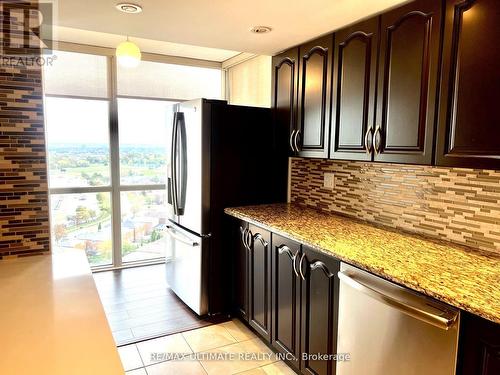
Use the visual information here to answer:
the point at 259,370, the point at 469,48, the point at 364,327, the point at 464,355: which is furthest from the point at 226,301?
the point at 469,48

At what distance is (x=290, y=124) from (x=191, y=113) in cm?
83

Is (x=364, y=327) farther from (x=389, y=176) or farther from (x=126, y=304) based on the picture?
(x=126, y=304)

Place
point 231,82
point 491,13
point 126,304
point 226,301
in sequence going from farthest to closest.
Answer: point 231,82
point 126,304
point 226,301
point 491,13

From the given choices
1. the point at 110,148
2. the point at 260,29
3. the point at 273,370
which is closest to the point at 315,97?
the point at 260,29

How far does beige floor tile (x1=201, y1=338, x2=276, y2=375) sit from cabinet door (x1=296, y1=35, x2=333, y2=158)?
147cm

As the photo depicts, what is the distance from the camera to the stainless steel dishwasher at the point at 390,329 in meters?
1.32

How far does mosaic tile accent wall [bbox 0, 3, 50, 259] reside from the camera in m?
1.67

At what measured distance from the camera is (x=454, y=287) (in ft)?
4.40

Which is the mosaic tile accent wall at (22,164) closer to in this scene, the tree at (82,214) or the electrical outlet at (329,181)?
the electrical outlet at (329,181)

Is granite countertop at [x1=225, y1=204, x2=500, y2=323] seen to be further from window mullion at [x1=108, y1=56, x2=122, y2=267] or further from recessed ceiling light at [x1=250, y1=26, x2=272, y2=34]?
window mullion at [x1=108, y1=56, x2=122, y2=267]

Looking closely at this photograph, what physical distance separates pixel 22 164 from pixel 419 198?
220 cm

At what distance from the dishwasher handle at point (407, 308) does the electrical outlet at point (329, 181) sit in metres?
1.12

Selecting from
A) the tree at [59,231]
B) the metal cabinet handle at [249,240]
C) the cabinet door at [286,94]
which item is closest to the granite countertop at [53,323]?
the metal cabinet handle at [249,240]

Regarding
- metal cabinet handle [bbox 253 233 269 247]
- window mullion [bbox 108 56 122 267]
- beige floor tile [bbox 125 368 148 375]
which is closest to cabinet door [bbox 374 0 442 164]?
metal cabinet handle [bbox 253 233 269 247]
